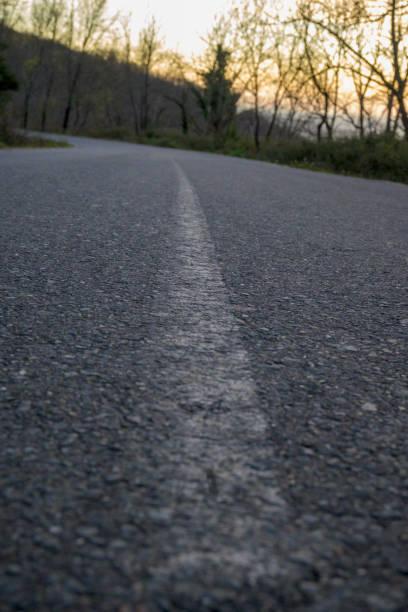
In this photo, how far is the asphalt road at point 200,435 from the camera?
2.81ft

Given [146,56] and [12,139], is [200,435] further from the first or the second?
[146,56]

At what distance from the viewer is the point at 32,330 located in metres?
1.91

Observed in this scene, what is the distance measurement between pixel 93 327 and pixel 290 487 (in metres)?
1.10

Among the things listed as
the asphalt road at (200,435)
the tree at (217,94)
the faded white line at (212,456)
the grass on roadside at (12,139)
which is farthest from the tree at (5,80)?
the faded white line at (212,456)

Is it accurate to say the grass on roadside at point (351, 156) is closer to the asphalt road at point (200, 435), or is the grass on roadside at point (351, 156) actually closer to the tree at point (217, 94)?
the asphalt road at point (200, 435)

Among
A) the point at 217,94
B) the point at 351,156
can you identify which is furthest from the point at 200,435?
the point at 217,94

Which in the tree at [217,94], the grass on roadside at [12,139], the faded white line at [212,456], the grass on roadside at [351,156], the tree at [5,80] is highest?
the tree at [217,94]

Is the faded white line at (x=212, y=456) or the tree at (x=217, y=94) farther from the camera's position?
the tree at (x=217, y=94)

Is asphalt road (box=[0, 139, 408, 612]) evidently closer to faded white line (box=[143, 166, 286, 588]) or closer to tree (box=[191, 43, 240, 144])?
faded white line (box=[143, 166, 286, 588])

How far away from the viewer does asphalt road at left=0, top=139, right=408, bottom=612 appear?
2.81 feet

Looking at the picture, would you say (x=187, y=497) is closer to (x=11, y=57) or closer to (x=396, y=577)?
(x=396, y=577)

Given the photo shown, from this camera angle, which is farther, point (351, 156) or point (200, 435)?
point (351, 156)

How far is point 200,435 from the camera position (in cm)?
126

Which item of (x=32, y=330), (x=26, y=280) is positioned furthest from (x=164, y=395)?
(x=26, y=280)
